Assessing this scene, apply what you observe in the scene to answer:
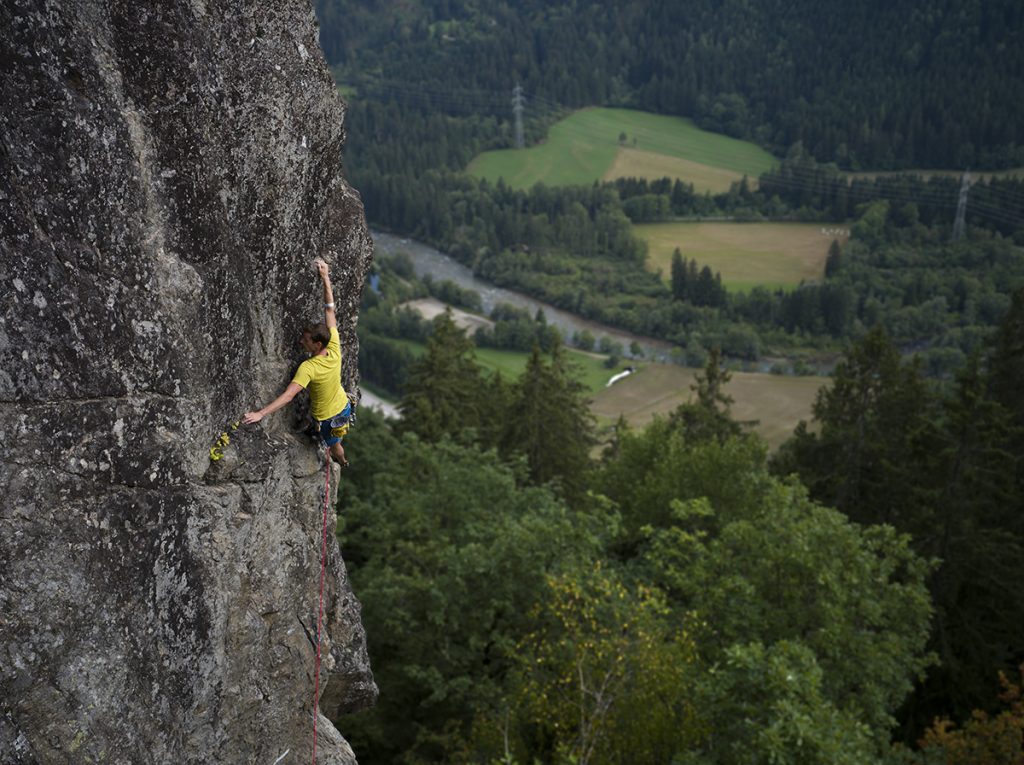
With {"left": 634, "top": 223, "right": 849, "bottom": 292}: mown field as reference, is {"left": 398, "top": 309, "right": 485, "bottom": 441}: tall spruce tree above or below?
above

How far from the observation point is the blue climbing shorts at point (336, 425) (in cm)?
1213

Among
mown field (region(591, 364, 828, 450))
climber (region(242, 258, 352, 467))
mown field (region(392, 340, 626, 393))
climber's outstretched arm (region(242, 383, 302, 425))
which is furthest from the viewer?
mown field (region(392, 340, 626, 393))

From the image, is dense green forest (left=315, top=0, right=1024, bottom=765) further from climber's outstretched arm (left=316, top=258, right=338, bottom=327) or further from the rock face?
climber's outstretched arm (left=316, top=258, right=338, bottom=327)

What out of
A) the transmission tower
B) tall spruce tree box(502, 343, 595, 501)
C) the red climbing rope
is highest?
the red climbing rope

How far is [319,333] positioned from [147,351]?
7.59 feet

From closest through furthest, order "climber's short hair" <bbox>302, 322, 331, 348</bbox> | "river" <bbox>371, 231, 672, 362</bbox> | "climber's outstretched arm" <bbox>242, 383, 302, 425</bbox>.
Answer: "climber's outstretched arm" <bbox>242, 383, 302, 425</bbox> < "climber's short hair" <bbox>302, 322, 331, 348</bbox> < "river" <bbox>371, 231, 672, 362</bbox>

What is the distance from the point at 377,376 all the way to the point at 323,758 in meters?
105

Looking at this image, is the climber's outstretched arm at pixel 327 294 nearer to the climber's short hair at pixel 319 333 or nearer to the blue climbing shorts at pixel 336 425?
the climber's short hair at pixel 319 333

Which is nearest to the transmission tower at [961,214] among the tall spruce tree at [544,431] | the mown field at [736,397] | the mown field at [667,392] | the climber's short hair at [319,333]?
the mown field at [736,397]

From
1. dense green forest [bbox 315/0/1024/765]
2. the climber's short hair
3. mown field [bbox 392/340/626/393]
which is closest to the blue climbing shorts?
the climber's short hair

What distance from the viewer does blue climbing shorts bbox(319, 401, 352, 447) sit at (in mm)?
12133

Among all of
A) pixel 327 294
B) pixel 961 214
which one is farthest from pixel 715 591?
pixel 961 214

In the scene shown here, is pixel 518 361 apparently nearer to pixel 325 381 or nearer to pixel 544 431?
pixel 544 431

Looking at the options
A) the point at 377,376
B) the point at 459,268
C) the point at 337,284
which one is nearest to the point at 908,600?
the point at 337,284
